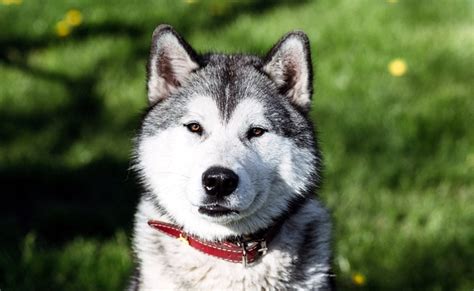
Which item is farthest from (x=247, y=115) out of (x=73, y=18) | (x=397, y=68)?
(x=73, y=18)

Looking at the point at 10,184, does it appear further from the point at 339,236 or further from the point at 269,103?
the point at 269,103

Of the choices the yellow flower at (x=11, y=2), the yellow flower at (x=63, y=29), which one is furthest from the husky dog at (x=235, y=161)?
the yellow flower at (x=11, y=2)

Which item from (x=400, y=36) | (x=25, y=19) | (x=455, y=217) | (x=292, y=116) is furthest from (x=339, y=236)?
(x=25, y=19)

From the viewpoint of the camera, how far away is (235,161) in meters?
3.01

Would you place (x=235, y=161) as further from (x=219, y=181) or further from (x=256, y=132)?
(x=256, y=132)

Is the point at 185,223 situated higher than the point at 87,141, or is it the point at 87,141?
the point at 185,223

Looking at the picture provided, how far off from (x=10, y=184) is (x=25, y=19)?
2390 millimetres

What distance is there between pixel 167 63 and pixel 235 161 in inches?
25.8

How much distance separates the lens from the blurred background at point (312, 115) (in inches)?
177

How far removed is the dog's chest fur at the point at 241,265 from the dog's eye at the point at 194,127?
1.49 feet

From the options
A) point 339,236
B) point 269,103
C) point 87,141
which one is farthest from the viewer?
point 87,141

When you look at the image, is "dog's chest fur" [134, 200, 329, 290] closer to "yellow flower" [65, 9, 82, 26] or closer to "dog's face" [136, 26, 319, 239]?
"dog's face" [136, 26, 319, 239]

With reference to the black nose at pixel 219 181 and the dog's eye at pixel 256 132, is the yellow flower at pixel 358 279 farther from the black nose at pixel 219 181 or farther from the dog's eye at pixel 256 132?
the black nose at pixel 219 181

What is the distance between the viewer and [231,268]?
3.22m
